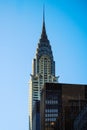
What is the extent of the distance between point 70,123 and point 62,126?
4.69 m

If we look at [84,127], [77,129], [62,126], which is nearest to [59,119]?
[62,126]

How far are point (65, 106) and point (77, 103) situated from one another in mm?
4632

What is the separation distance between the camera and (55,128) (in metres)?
200

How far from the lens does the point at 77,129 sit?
14425cm

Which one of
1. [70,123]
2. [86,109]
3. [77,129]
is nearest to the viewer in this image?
[86,109]

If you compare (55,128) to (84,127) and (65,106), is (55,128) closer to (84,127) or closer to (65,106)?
(65,106)

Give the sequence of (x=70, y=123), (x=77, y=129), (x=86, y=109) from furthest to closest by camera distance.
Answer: (x=70, y=123), (x=77, y=129), (x=86, y=109)

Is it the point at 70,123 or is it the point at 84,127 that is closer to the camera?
the point at 84,127

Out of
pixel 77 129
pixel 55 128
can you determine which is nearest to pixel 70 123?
pixel 55 128

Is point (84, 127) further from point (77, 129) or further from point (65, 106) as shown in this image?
point (65, 106)

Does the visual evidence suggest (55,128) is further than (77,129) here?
Yes

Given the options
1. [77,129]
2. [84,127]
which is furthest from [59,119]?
[84,127]

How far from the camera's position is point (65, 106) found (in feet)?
641

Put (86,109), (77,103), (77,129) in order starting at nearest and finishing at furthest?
(86,109), (77,129), (77,103)
